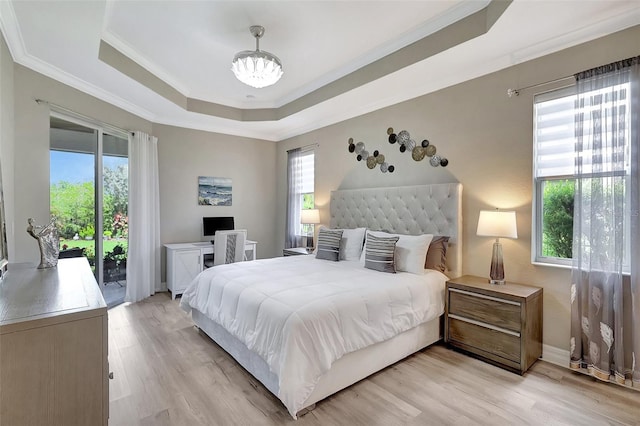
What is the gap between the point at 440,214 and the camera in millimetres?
3320

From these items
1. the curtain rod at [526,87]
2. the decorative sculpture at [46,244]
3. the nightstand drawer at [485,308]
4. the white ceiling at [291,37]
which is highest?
the white ceiling at [291,37]

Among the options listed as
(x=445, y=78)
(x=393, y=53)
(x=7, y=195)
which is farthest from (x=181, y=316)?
(x=445, y=78)

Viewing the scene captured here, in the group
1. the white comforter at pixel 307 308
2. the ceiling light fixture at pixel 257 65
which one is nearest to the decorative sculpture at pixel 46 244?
the white comforter at pixel 307 308

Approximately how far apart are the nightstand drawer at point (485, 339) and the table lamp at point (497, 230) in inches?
18.6

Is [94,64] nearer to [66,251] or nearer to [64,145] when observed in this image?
[64,145]

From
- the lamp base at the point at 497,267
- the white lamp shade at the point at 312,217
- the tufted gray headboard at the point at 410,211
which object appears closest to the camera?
the lamp base at the point at 497,267

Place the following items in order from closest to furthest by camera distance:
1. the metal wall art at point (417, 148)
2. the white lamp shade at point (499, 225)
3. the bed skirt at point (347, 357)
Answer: the bed skirt at point (347, 357)
the white lamp shade at point (499, 225)
the metal wall art at point (417, 148)

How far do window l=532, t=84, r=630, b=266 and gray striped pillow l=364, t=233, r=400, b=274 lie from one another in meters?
1.29

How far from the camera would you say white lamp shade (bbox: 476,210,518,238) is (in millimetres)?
2670

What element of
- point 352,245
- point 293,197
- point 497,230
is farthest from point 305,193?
point 497,230

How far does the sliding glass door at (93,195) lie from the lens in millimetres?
3443

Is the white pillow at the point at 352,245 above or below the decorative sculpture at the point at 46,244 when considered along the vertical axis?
below

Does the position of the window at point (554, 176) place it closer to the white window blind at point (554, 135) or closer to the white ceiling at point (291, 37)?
the white window blind at point (554, 135)

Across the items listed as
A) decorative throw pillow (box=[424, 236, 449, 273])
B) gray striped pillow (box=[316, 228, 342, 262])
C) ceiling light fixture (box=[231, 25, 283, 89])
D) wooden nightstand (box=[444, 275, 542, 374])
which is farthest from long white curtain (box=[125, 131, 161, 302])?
wooden nightstand (box=[444, 275, 542, 374])
